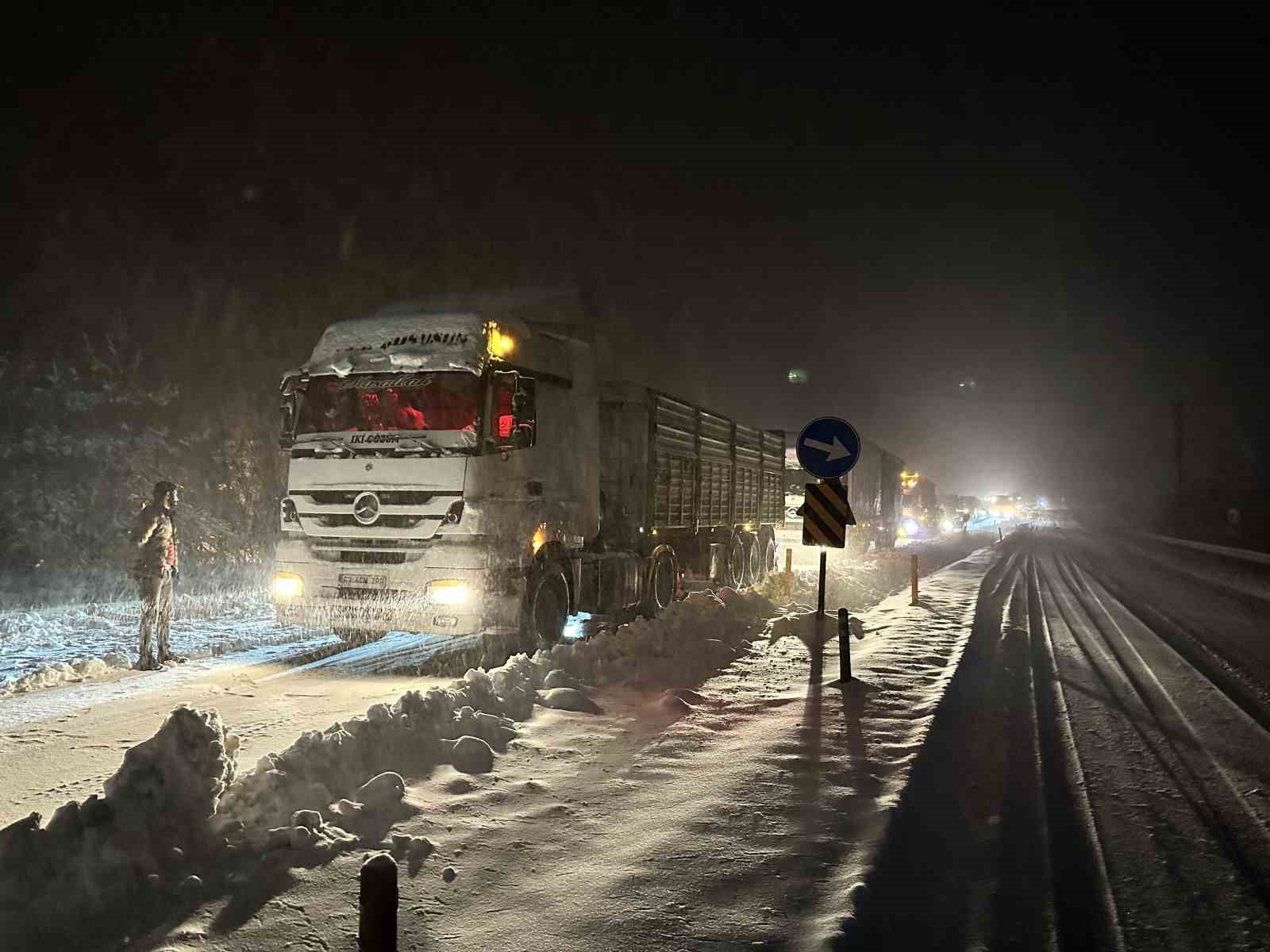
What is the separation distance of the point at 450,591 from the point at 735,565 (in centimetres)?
883

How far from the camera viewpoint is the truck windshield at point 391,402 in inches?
345

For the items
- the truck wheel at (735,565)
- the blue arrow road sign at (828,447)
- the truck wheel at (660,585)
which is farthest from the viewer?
the truck wheel at (735,565)

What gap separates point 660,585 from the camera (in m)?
12.6

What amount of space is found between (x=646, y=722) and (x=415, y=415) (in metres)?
4.17

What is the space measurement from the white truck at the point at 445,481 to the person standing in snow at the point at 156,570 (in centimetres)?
142

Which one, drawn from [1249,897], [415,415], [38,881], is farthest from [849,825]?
[415,415]

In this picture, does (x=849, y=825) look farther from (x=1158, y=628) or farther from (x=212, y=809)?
(x=1158, y=628)

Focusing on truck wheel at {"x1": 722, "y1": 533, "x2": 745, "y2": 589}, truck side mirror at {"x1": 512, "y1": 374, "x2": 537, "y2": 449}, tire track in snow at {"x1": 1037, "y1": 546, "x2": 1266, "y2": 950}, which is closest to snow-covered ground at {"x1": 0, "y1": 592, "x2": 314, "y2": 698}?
truck side mirror at {"x1": 512, "y1": 374, "x2": 537, "y2": 449}

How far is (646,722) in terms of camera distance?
262 inches

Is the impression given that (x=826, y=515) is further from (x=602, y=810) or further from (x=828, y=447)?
(x=602, y=810)

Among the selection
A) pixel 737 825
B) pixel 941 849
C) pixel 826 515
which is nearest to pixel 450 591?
pixel 826 515

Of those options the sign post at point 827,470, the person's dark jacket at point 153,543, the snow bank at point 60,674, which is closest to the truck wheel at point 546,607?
the sign post at point 827,470

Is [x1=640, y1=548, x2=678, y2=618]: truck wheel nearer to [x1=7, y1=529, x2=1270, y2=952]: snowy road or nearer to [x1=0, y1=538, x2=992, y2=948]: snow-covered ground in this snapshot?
[x1=7, y1=529, x2=1270, y2=952]: snowy road

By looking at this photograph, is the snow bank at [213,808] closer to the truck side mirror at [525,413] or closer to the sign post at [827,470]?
the truck side mirror at [525,413]
